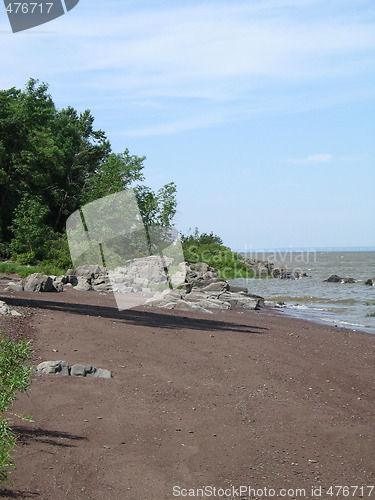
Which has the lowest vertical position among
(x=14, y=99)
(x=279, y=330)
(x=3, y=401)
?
(x=279, y=330)

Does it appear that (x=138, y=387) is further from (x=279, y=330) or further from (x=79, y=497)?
(x=279, y=330)

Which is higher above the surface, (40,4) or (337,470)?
(40,4)

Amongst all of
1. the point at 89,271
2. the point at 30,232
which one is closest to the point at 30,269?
the point at 89,271

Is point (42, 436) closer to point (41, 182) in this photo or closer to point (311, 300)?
point (311, 300)

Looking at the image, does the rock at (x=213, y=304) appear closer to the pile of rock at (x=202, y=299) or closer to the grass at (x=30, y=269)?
the pile of rock at (x=202, y=299)

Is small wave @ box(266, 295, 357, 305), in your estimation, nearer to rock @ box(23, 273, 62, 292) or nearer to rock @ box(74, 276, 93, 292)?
rock @ box(74, 276, 93, 292)

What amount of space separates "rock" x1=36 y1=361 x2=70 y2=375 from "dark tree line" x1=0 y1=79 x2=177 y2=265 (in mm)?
23055

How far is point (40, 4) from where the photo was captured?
31.4 feet

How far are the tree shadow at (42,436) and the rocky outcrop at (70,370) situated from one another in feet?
5.72

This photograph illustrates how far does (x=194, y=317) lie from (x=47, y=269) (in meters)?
14.8

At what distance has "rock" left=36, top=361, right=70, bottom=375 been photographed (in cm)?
721

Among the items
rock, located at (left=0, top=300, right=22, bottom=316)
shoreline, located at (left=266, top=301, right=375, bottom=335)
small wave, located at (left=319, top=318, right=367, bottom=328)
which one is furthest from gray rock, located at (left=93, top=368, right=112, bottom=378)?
small wave, located at (left=319, top=318, right=367, bottom=328)

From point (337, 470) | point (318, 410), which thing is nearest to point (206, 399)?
point (318, 410)

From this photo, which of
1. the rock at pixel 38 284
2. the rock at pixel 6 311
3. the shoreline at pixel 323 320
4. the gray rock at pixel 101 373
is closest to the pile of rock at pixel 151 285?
the rock at pixel 38 284
